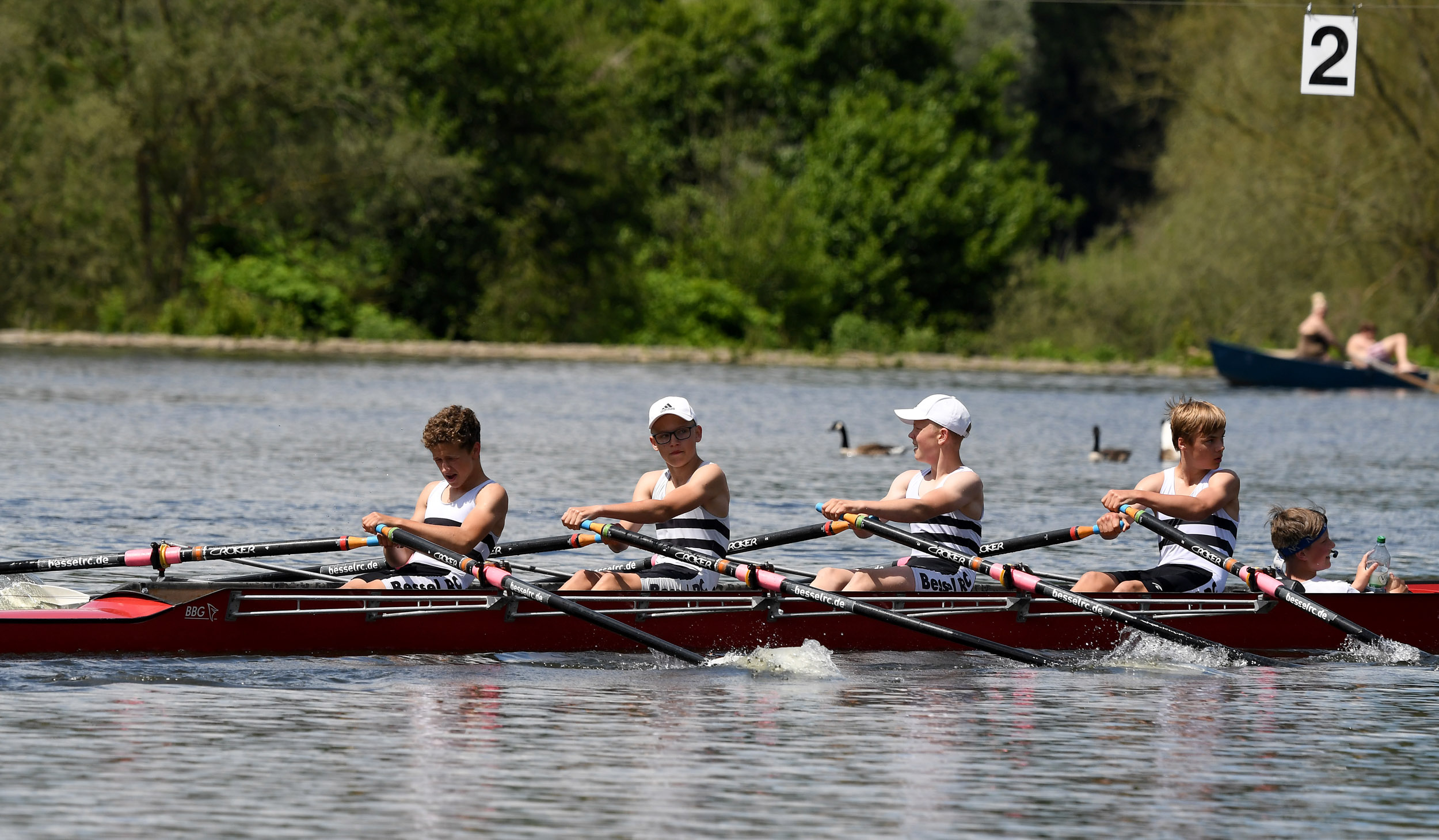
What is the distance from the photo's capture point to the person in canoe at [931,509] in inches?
433

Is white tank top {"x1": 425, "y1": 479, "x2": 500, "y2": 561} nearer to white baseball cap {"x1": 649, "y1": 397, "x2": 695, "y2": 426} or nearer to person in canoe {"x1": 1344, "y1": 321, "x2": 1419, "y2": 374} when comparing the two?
white baseball cap {"x1": 649, "y1": 397, "x2": 695, "y2": 426}

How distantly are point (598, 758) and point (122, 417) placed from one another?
20.2 m

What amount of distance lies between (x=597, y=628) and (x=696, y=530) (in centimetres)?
78

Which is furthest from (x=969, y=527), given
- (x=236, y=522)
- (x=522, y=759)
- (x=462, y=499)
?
(x=236, y=522)

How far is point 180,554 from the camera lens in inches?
417

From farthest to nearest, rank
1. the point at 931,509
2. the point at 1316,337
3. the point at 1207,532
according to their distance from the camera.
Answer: the point at 1316,337 < the point at 1207,532 < the point at 931,509

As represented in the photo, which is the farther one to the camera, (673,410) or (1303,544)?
(1303,544)

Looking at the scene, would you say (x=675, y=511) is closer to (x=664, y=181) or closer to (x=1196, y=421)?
(x=1196, y=421)

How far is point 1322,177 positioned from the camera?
43.6 meters

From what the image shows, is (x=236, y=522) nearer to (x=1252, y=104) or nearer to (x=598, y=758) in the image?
(x=598, y=758)

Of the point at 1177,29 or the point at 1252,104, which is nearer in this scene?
the point at 1252,104

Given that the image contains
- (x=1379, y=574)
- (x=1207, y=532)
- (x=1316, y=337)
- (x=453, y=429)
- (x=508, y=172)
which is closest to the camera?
(x=453, y=429)

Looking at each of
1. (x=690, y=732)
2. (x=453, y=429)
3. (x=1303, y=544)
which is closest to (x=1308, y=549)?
(x=1303, y=544)

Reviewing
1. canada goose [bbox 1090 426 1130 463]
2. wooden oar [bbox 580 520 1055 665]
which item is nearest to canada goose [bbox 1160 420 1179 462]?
canada goose [bbox 1090 426 1130 463]
